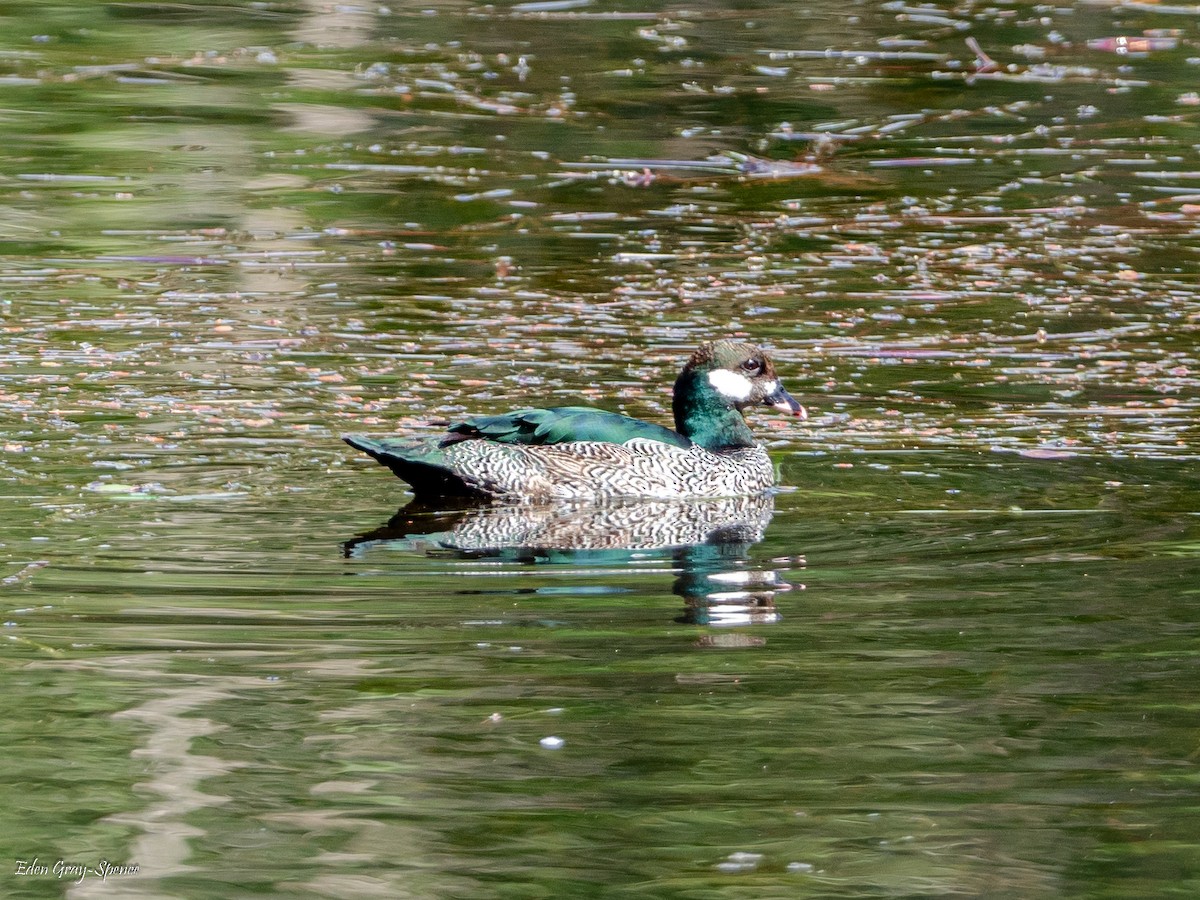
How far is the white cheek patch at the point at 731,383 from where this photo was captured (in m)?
10.3

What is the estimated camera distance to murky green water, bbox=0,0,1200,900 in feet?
17.9

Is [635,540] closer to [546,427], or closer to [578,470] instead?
[546,427]

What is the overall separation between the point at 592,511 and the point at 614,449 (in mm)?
333

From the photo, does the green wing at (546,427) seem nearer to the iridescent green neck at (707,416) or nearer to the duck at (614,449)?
the duck at (614,449)

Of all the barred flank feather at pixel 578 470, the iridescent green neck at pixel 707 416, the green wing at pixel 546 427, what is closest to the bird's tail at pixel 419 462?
the barred flank feather at pixel 578 470

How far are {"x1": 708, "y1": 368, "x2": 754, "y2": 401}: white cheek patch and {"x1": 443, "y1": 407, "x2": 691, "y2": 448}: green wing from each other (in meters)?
0.82

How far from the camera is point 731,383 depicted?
1034 centimetres

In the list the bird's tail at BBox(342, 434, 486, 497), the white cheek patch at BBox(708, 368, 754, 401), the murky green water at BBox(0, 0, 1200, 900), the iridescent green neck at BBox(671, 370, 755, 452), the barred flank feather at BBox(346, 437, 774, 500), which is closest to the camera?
the murky green water at BBox(0, 0, 1200, 900)

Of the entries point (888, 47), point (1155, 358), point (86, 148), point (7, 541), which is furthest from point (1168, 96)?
point (7, 541)

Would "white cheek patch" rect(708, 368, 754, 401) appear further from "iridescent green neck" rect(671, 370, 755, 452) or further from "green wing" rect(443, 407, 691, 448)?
"green wing" rect(443, 407, 691, 448)

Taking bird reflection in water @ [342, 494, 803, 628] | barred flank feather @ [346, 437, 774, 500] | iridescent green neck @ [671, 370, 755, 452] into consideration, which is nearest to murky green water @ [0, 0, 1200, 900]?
bird reflection in water @ [342, 494, 803, 628]

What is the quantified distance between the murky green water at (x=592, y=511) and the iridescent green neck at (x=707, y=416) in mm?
308

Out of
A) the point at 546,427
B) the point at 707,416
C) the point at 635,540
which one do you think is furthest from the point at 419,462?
the point at 707,416

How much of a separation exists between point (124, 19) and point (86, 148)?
14.8ft
